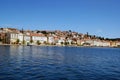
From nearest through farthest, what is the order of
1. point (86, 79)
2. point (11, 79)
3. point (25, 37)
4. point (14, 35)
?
point (11, 79), point (86, 79), point (14, 35), point (25, 37)

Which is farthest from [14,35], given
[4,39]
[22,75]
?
[22,75]

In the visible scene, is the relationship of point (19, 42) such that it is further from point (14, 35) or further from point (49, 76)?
point (49, 76)

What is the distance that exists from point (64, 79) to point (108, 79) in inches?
192

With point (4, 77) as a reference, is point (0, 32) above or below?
above

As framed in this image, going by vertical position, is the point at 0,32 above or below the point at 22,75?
Answer: above

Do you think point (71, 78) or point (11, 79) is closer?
point (11, 79)

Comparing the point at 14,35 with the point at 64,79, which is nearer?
the point at 64,79

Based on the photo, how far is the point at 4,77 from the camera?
81.5ft

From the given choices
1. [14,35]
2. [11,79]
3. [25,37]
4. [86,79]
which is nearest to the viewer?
[11,79]

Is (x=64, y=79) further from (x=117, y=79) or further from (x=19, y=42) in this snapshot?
(x=19, y=42)

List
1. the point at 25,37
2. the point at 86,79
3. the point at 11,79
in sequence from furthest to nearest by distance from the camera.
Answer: the point at 25,37 → the point at 86,79 → the point at 11,79

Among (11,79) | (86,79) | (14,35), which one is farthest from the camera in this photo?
(14,35)

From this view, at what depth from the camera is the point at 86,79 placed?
2602 centimetres

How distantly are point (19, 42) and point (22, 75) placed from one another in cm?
16602
